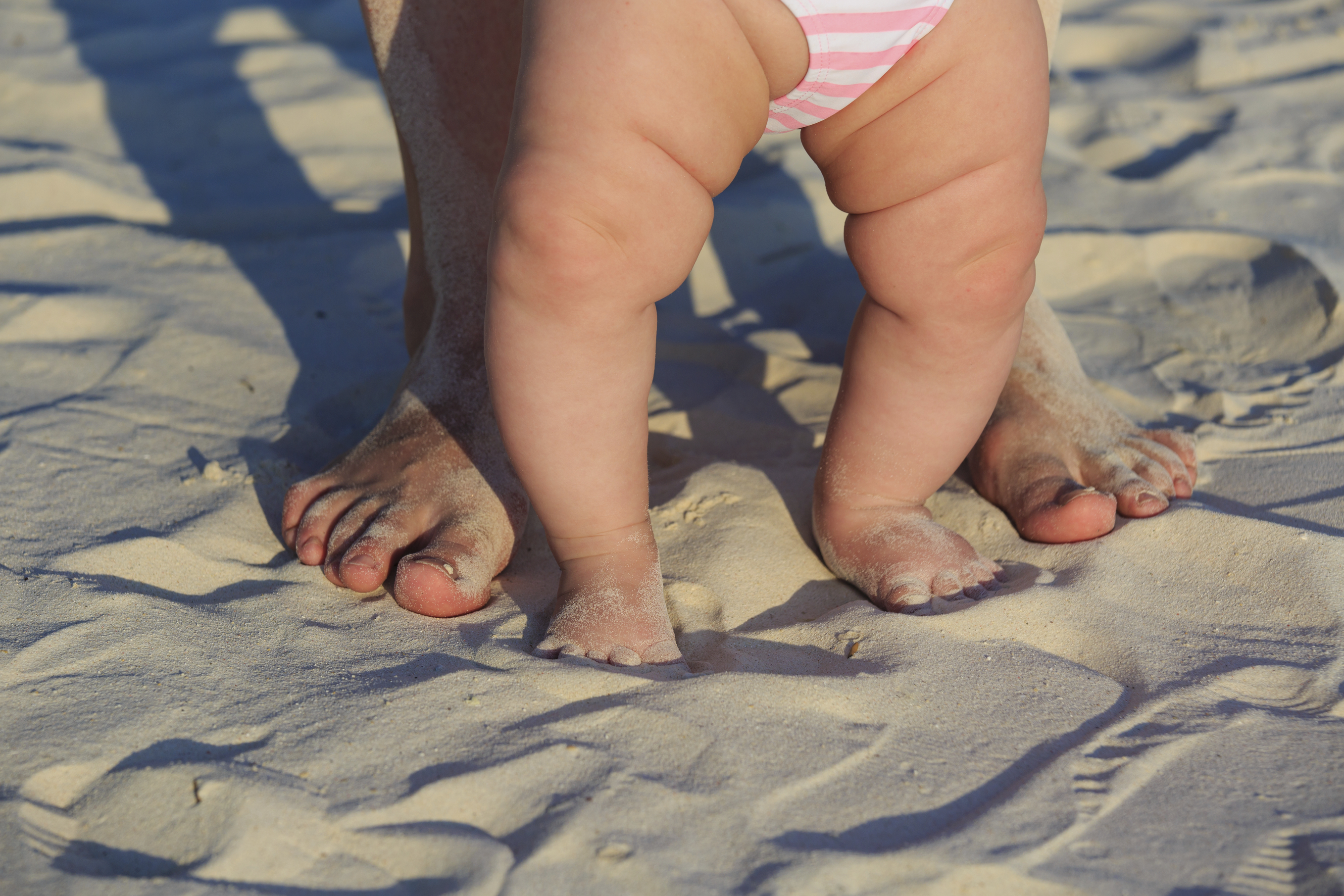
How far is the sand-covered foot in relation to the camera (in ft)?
4.87

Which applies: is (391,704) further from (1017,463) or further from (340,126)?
(340,126)

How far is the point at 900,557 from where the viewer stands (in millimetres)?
1536

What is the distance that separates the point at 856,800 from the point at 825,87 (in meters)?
0.84

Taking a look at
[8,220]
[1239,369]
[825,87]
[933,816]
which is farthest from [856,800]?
[8,220]

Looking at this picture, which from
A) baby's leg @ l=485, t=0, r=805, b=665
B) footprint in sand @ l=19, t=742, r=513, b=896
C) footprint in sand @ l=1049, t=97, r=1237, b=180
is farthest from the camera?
footprint in sand @ l=1049, t=97, r=1237, b=180

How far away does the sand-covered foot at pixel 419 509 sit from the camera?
148cm

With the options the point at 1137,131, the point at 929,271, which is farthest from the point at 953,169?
the point at 1137,131

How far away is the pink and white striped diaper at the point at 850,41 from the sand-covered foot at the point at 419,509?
76 cm

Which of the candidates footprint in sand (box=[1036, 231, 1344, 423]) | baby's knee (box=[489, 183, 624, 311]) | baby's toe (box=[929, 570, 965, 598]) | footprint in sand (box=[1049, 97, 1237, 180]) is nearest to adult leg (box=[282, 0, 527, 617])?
baby's knee (box=[489, 183, 624, 311])

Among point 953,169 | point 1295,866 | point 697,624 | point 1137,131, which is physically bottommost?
point 697,624

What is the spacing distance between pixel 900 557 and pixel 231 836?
0.96 meters

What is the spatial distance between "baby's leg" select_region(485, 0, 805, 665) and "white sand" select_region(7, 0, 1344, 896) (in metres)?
0.15

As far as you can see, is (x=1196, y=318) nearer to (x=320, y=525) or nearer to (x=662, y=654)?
(x=662, y=654)

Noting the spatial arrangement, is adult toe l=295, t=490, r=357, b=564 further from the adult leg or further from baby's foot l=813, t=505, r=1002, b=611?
baby's foot l=813, t=505, r=1002, b=611
